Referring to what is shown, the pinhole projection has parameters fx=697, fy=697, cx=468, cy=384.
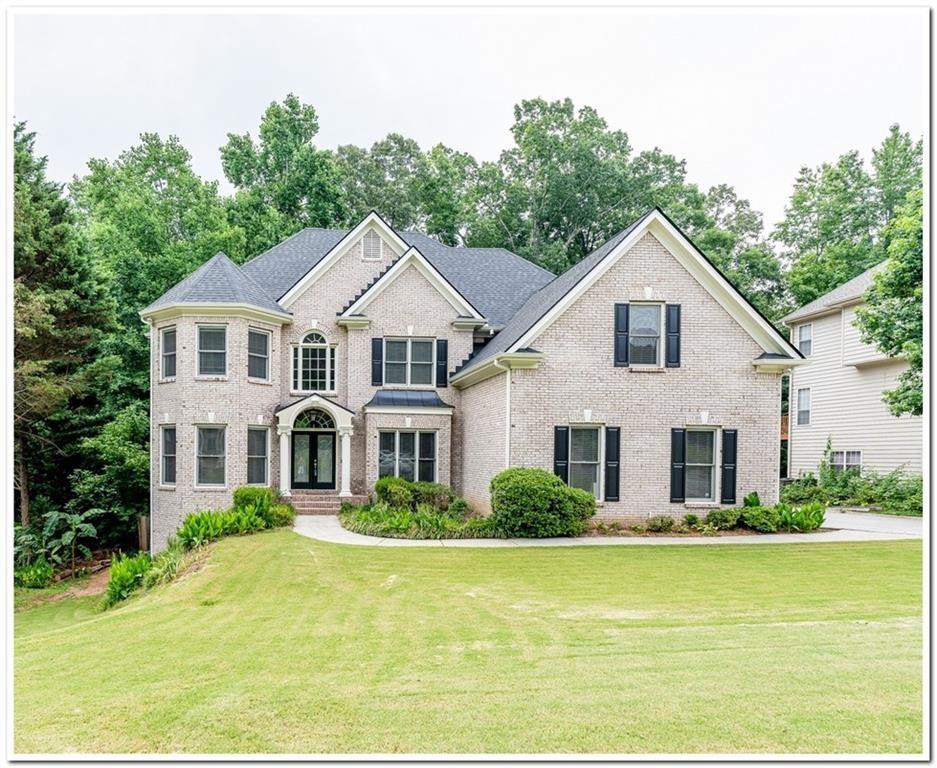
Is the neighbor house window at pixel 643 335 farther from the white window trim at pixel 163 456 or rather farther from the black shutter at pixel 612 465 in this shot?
the white window trim at pixel 163 456

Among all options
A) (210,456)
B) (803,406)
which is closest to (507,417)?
(210,456)

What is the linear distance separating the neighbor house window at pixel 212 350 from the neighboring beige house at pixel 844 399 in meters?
19.0

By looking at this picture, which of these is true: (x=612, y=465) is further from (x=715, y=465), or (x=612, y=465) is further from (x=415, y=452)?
(x=415, y=452)

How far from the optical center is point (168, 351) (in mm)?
18875

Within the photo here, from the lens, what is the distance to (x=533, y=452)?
16141mm

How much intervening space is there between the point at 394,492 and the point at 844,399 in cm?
1850

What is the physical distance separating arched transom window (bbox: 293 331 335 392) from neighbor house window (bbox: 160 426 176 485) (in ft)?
12.5

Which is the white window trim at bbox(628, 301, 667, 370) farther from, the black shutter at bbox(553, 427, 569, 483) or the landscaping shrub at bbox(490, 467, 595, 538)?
the landscaping shrub at bbox(490, 467, 595, 538)

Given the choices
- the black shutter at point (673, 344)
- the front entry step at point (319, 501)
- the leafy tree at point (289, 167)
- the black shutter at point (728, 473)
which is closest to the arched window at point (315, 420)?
the front entry step at point (319, 501)

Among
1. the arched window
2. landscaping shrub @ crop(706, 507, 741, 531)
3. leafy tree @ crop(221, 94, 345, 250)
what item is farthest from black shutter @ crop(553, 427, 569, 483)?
leafy tree @ crop(221, 94, 345, 250)

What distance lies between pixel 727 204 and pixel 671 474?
38233 mm

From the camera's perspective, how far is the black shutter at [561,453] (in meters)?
16.2

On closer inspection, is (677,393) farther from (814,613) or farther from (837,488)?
(837,488)

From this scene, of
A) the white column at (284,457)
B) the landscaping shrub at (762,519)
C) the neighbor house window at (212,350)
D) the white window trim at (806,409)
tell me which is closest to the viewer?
the landscaping shrub at (762,519)
